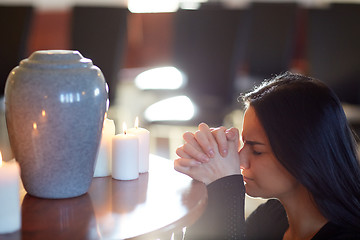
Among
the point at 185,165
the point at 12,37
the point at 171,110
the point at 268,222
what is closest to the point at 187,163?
the point at 185,165

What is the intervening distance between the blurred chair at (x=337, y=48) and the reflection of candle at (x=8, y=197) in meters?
2.28

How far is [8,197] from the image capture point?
887 millimetres

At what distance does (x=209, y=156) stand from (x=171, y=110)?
5.76 feet

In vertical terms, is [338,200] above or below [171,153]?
above

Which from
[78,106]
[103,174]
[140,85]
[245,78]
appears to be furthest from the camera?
[245,78]

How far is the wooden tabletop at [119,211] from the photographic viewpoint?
0.89 metres

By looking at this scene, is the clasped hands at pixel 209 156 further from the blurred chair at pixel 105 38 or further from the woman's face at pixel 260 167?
the blurred chair at pixel 105 38

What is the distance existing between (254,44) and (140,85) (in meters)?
1.02

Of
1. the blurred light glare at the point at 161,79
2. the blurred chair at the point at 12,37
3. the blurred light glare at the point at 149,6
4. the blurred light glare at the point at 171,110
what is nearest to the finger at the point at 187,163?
the blurred light glare at the point at 171,110

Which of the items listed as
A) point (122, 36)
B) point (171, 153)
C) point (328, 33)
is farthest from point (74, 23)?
point (328, 33)

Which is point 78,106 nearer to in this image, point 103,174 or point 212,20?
point 103,174

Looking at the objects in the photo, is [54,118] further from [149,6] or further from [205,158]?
[149,6]

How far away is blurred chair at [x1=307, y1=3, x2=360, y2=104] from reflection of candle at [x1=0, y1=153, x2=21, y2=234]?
7.49ft

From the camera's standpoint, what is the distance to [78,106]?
965mm
